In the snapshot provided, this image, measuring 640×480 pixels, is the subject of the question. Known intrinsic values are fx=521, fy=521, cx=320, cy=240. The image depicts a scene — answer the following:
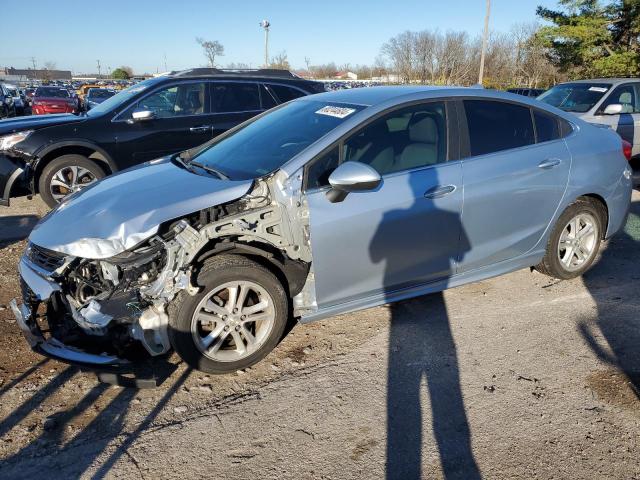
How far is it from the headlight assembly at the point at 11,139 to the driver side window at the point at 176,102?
1.24 metres

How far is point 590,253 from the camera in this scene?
4.78 meters

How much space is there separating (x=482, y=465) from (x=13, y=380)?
2.81 metres

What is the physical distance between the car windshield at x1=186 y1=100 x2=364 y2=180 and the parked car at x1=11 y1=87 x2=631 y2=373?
0.02 m

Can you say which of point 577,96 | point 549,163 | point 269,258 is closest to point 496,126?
point 549,163

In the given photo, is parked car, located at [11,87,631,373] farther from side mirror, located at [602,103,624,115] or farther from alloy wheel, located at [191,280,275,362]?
side mirror, located at [602,103,624,115]

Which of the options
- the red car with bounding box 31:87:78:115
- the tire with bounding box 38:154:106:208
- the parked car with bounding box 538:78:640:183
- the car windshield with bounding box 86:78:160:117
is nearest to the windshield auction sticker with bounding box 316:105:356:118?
the tire with bounding box 38:154:106:208

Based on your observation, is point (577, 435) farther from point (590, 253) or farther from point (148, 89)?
point (148, 89)

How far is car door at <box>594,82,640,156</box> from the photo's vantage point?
8.50 metres

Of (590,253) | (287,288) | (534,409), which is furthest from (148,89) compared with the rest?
(534,409)

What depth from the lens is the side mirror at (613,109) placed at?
823cm

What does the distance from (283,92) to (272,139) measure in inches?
158

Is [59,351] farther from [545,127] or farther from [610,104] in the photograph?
[610,104]

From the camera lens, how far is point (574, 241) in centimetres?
465

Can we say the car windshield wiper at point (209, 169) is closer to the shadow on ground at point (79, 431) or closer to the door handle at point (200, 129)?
the shadow on ground at point (79, 431)
